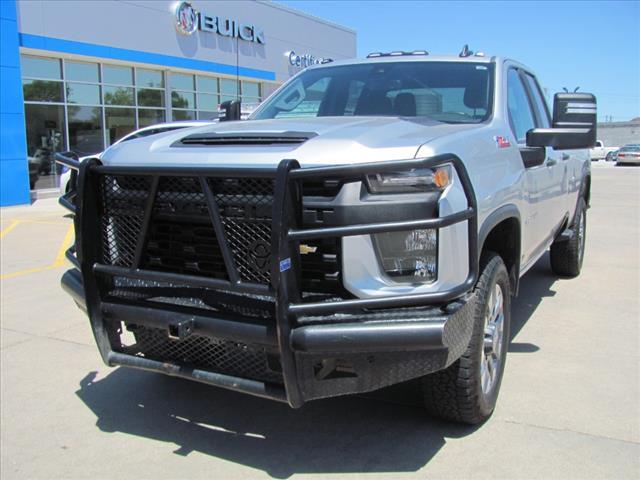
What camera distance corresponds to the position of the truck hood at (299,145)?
2.80 meters

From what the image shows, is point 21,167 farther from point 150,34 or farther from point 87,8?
point 150,34

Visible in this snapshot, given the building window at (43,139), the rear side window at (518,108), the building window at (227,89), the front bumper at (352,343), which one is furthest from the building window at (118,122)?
the front bumper at (352,343)

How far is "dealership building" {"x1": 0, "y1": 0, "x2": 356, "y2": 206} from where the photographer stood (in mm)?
15938

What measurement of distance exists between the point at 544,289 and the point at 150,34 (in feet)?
54.4

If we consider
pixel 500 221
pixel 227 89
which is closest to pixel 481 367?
pixel 500 221

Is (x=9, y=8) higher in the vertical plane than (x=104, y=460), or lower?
higher

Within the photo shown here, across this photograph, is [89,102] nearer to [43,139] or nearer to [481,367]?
[43,139]

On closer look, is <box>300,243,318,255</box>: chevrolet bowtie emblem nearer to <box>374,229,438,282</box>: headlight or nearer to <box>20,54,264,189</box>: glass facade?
<box>374,229,438,282</box>: headlight

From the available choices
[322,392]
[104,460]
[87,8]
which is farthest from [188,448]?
[87,8]

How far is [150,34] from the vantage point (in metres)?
19.5

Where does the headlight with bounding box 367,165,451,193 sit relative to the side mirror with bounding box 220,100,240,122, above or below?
below

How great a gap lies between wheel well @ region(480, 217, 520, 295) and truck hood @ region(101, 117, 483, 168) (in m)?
0.64

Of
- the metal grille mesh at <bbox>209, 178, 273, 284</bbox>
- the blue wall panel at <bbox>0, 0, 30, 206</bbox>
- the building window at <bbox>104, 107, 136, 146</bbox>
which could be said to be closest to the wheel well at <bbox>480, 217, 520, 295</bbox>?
the metal grille mesh at <bbox>209, 178, 273, 284</bbox>

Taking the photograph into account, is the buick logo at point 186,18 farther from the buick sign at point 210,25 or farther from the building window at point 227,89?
the building window at point 227,89
